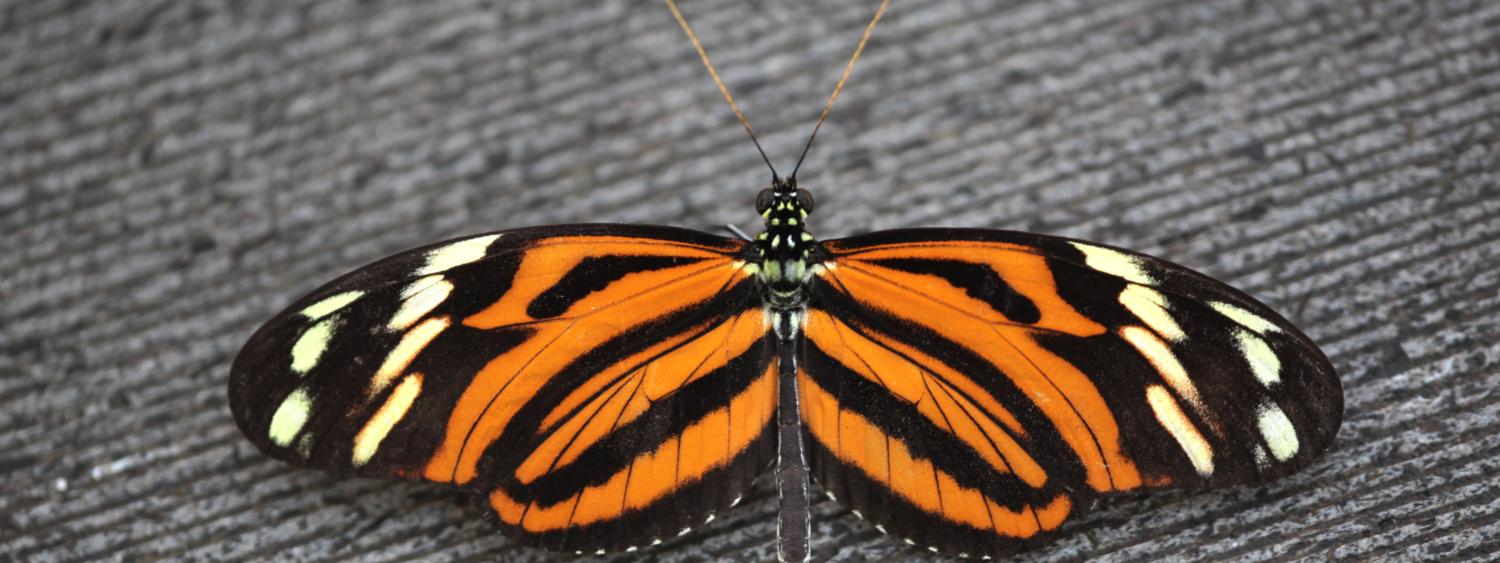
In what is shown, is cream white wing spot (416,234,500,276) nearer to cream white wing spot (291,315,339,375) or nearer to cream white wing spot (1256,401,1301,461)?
cream white wing spot (291,315,339,375)

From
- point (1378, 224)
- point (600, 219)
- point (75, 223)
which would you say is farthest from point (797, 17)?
point (75, 223)

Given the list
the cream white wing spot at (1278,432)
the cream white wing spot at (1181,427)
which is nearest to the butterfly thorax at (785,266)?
the cream white wing spot at (1181,427)

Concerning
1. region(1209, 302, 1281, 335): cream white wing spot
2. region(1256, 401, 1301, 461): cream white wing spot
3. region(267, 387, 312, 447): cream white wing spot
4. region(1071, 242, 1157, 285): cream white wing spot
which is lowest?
region(1256, 401, 1301, 461): cream white wing spot

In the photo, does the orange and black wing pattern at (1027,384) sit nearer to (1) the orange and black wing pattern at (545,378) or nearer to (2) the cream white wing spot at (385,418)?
(1) the orange and black wing pattern at (545,378)

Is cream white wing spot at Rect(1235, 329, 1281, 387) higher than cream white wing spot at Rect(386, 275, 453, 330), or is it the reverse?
cream white wing spot at Rect(386, 275, 453, 330)

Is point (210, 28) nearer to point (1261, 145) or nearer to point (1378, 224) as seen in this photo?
point (1261, 145)

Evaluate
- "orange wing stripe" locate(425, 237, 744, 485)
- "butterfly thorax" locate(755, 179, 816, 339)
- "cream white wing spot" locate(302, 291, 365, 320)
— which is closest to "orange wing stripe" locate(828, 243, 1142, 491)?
"butterfly thorax" locate(755, 179, 816, 339)

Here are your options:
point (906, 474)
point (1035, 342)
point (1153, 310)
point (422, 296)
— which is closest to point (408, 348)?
point (422, 296)
